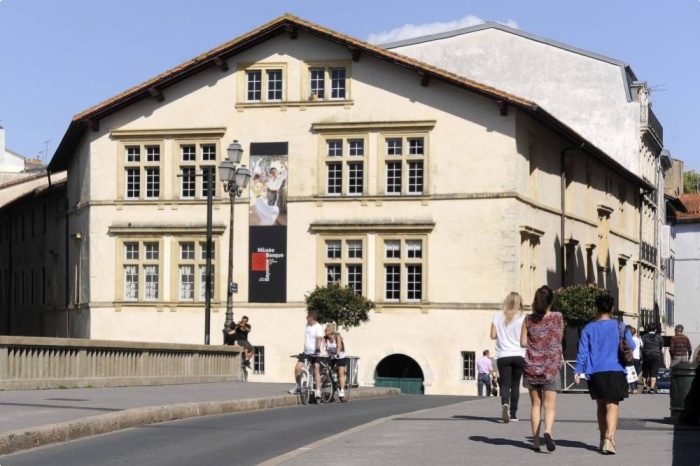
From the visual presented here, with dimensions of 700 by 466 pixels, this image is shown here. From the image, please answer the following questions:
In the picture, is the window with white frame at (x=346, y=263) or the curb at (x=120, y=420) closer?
the curb at (x=120, y=420)

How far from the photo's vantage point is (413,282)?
5038 centimetres

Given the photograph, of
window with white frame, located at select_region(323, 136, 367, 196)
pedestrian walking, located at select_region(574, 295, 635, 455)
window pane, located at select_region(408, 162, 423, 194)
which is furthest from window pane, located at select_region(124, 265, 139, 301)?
pedestrian walking, located at select_region(574, 295, 635, 455)

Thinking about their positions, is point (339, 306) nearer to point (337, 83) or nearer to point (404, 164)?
point (404, 164)

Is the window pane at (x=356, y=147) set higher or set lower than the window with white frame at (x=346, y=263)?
higher

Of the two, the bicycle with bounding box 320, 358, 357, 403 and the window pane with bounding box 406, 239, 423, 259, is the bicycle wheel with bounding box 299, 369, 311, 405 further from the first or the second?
the window pane with bounding box 406, 239, 423, 259

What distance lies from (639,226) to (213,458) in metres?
60.2

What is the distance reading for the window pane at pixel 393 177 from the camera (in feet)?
167

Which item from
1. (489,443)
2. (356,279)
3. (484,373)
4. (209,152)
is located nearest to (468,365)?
(484,373)

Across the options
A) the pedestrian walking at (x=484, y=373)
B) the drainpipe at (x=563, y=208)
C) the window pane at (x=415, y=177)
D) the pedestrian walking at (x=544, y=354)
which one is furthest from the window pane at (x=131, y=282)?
the pedestrian walking at (x=544, y=354)

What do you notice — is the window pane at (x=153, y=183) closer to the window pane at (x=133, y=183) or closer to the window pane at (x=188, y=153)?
the window pane at (x=133, y=183)

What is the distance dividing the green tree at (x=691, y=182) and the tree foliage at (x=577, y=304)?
72379mm

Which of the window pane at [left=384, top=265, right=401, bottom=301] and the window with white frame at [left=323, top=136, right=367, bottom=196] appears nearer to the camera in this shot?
the window pane at [left=384, top=265, right=401, bottom=301]

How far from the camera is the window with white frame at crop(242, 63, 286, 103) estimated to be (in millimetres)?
51656

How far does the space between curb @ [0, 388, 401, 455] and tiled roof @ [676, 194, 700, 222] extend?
244ft
